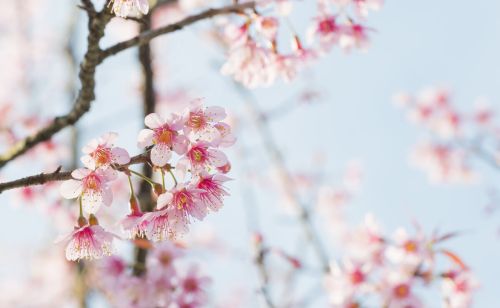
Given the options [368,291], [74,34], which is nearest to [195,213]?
[368,291]

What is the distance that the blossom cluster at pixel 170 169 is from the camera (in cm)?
171

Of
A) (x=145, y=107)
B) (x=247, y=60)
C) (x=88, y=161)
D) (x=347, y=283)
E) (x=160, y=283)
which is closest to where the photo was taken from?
(x=88, y=161)

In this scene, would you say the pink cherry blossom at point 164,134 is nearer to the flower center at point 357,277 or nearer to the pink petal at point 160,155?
the pink petal at point 160,155

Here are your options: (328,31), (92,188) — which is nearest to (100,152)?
(92,188)

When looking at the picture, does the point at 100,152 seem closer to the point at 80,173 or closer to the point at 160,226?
the point at 80,173

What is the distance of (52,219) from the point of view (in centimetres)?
555

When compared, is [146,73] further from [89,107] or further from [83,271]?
[83,271]

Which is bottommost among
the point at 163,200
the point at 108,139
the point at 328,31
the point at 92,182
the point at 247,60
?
the point at 163,200

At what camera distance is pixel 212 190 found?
6.15ft

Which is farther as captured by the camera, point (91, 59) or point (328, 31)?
point (328, 31)

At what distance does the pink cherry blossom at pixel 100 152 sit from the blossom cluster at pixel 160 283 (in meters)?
1.59

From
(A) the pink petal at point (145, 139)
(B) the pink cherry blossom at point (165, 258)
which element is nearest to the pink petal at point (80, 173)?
(A) the pink petal at point (145, 139)

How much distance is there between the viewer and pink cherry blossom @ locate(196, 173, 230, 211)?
72.1 inches

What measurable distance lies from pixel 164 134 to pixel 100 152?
0.22 meters
